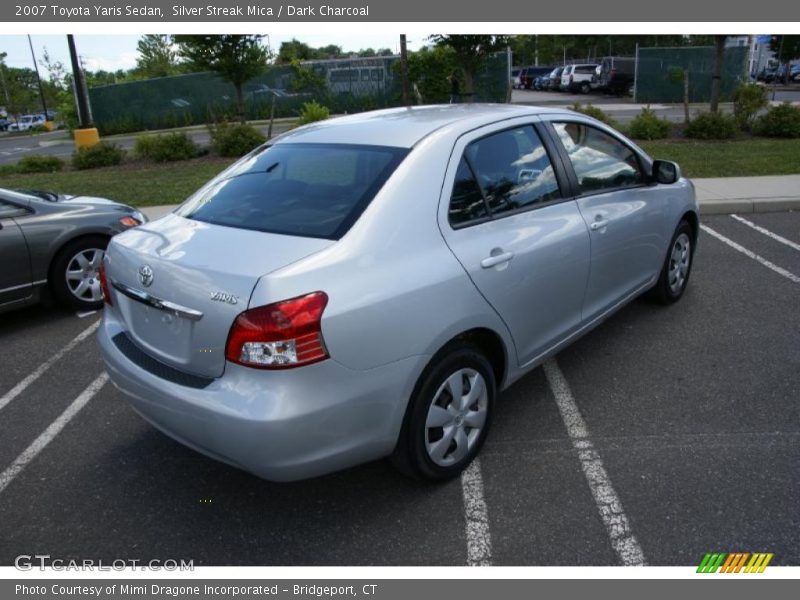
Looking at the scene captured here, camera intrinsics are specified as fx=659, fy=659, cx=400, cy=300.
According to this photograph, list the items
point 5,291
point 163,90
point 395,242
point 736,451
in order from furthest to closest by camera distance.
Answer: point 163,90 → point 5,291 → point 736,451 → point 395,242

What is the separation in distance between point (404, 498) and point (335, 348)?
98 cm

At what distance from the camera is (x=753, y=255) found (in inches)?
256

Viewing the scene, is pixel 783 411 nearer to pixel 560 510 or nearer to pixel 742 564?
pixel 742 564

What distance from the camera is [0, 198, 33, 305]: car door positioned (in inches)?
206

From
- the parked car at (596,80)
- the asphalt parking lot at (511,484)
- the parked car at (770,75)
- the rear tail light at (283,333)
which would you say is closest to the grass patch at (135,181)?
the asphalt parking lot at (511,484)

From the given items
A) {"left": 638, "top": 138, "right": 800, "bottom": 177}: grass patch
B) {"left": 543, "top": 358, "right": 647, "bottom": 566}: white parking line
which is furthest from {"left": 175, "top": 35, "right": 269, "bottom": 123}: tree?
{"left": 543, "top": 358, "right": 647, "bottom": 566}: white parking line

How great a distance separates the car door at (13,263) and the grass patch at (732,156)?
9.09 metres

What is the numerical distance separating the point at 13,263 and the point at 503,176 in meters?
4.10

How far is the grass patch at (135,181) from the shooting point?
10.7 metres

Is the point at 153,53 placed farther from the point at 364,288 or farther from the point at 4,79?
the point at 364,288

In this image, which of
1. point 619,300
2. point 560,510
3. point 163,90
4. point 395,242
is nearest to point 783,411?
point 619,300

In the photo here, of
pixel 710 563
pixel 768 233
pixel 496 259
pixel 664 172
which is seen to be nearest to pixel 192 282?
pixel 496 259

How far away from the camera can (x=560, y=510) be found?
2.93 meters

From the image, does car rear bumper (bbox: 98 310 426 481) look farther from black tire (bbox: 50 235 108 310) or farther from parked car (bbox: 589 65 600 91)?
parked car (bbox: 589 65 600 91)
